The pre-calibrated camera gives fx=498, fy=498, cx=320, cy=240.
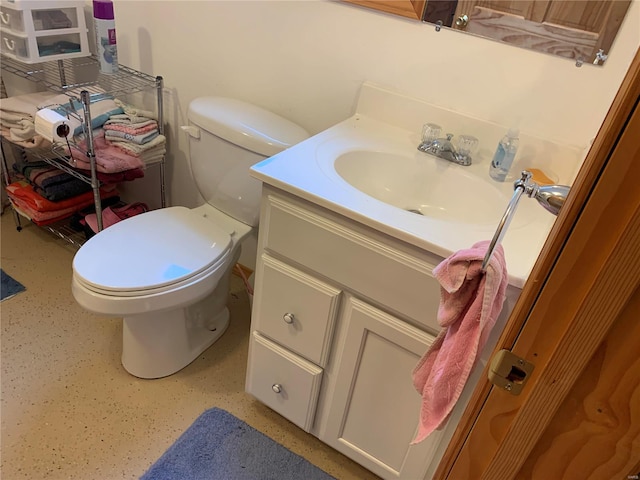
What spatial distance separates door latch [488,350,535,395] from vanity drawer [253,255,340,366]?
0.57 m

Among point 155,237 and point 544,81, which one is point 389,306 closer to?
point 544,81

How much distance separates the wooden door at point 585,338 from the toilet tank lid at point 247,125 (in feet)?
3.28

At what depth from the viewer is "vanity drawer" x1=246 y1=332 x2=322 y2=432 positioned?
131 centimetres

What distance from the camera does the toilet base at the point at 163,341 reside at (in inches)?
60.3

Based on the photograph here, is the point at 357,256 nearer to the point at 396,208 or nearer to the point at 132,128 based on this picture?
the point at 396,208

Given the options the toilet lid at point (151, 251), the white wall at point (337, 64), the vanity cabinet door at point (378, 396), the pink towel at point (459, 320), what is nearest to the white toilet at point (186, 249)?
the toilet lid at point (151, 251)

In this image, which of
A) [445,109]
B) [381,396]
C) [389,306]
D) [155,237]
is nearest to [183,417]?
[155,237]

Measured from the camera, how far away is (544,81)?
1.22 m

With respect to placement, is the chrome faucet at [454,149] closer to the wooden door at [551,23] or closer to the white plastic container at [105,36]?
the wooden door at [551,23]

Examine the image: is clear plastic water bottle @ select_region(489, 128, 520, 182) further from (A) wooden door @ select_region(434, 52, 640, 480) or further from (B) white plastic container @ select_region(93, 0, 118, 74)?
(B) white plastic container @ select_region(93, 0, 118, 74)

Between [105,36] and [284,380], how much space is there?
129cm

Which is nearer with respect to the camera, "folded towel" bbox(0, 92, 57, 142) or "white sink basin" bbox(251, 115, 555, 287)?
"white sink basin" bbox(251, 115, 555, 287)

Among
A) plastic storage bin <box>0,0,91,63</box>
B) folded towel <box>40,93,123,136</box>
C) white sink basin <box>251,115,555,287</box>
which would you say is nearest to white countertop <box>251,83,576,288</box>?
white sink basin <box>251,115,555,287</box>

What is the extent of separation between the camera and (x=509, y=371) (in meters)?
0.57
